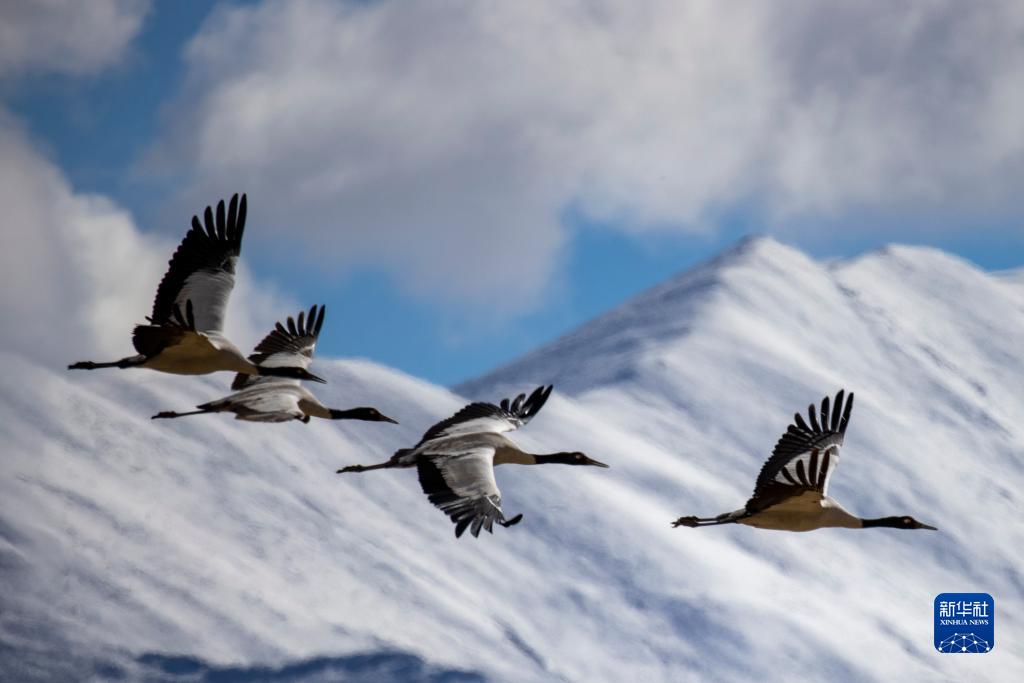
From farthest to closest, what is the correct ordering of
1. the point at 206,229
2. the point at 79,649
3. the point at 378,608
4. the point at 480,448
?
the point at 378,608 < the point at 79,649 < the point at 206,229 < the point at 480,448

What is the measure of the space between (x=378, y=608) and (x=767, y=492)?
16358 cm

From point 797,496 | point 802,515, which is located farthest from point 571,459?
point 797,496

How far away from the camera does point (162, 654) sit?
187625 millimetres

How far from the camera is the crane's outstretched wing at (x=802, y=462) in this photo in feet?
129

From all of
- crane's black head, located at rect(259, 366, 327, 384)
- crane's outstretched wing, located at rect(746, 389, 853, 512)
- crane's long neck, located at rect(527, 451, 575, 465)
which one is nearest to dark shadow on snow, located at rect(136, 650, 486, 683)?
crane's long neck, located at rect(527, 451, 575, 465)

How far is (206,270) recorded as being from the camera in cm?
4103

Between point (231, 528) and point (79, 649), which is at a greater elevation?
point (231, 528)

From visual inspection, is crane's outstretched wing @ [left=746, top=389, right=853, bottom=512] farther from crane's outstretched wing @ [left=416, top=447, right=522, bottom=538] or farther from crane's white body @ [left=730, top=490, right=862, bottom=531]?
crane's outstretched wing @ [left=416, top=447, right=522, bottom=538]

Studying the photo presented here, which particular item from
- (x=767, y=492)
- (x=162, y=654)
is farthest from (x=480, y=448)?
(x=162, y=654)

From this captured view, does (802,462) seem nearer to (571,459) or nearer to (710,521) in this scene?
(710,521)

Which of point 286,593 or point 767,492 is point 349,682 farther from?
point 767,492

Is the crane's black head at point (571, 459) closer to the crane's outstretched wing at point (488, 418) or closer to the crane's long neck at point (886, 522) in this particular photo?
the crane's outstretched wing at point (488, 418)

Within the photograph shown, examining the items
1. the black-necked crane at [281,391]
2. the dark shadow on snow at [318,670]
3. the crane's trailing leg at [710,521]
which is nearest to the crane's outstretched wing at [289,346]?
the black-necked crane at [281,391]

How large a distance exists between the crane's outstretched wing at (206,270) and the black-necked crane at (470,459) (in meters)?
5.17
